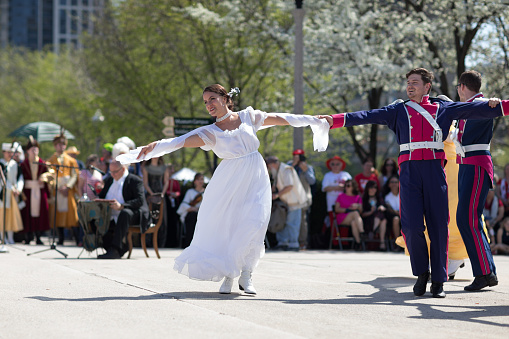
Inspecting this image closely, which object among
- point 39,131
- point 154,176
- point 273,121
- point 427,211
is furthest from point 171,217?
point 427,211

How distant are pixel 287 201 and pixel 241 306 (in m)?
10.1

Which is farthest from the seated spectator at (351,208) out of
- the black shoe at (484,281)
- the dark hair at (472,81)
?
the black shoe at (484,281)

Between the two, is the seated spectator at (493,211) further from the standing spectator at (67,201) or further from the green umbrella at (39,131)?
the green umbrella at (39,131)

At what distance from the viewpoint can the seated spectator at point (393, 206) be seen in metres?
17.0

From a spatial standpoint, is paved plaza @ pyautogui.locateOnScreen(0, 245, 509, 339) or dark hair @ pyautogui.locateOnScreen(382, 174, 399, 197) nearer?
paved plaza @ pyautogui.locateOnScreen(0, 245, 509, 339)

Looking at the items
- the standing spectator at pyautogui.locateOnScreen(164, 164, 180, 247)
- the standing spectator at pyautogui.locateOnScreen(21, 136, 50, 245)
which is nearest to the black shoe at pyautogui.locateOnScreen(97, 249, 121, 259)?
the standing spectator at pyautogui.locateOnScreen(164, 164, 180, 247)

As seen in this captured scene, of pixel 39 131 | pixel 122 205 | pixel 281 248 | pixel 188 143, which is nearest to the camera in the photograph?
pixel 188 143

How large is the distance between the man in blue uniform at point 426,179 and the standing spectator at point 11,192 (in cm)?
1142

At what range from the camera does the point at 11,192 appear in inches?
717

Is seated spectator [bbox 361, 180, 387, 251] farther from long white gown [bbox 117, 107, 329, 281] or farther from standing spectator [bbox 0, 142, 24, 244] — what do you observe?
long white gown [bbox 117, 107, 329, 281]

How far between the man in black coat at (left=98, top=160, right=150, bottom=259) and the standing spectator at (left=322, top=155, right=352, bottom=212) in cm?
509

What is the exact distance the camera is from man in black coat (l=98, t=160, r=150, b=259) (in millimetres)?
13461

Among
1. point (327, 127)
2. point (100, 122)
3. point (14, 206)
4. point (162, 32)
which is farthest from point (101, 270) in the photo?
point (100, 122)

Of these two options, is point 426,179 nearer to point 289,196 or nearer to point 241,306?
point 241,306
